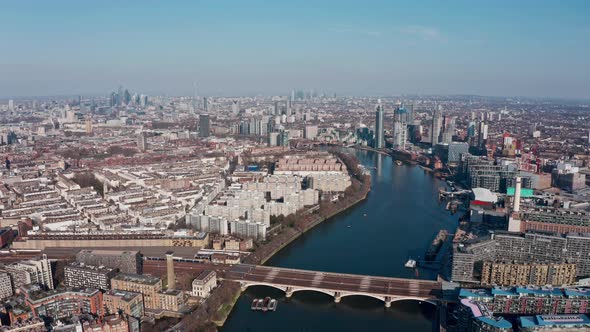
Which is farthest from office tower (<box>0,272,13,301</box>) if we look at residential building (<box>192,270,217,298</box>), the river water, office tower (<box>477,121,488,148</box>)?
office tower (<box>477,121,488,148</box>)

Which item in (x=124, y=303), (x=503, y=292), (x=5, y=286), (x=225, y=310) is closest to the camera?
(x=124, y=303)

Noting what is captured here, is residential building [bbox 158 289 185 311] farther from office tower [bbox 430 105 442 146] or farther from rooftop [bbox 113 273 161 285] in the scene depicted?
office tower [bbox 430 105 442 146]

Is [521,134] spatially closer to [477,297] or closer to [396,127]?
[396,127]

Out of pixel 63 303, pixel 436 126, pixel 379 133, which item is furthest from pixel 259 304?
pixel 436 126

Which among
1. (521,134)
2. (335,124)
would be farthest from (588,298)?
(335,124)

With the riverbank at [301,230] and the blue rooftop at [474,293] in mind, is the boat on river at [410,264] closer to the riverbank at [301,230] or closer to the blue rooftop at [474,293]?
the blue rooftop at [474,293]

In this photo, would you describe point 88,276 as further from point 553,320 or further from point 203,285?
point 553,320
